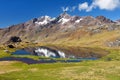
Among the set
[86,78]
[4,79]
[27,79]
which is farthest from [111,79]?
[4,79]

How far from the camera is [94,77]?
5916 cm

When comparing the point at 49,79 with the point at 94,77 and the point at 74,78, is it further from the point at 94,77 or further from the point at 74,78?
the point at 94,77

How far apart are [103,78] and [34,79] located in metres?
16.4

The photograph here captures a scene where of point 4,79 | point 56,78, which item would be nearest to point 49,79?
point 56,78

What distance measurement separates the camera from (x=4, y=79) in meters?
56.3

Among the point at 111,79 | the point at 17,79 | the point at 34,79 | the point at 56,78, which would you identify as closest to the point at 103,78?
the point at 111,79

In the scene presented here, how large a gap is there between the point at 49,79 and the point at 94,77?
1090 cm

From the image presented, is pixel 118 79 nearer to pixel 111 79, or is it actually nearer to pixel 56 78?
pixel 111 79

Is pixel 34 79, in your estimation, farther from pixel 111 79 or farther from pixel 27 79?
pixel 111 79

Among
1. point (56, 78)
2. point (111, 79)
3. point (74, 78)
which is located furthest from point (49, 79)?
point (111, 79)

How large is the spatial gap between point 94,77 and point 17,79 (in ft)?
60.5

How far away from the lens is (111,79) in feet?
188

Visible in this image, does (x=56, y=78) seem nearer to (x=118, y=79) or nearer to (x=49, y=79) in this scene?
(x=49, y=79)

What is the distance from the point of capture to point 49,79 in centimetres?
5853
